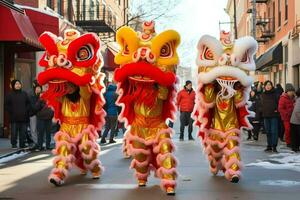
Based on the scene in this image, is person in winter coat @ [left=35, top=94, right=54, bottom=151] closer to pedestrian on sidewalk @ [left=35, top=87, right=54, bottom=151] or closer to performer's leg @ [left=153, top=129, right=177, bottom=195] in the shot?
pedestrian on sidewalk @ [left=35, top=87, right=54, bottom=151]

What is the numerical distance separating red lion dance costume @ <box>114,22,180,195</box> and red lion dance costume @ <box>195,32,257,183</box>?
3.12 ft

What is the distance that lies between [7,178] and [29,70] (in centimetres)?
1161

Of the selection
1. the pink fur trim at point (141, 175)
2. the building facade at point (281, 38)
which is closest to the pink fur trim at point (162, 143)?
the pink fur trim at point (141, 175)

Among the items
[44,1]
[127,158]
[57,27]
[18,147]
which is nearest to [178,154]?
[127,158]

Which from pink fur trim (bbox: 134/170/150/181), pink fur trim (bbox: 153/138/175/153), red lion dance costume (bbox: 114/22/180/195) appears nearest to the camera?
red lion dance costume (bbox: 114/22/180/195)

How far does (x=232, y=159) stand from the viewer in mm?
9617

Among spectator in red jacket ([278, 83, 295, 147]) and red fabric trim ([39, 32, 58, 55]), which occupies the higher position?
red fabric trim ([39, 32, 58, 55])

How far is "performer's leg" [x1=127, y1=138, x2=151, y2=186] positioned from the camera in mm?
9125

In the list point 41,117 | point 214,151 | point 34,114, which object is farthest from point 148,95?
point 34,114

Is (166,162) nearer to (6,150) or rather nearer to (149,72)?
(149,72)

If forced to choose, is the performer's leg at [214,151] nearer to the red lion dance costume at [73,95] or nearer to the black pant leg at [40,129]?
the red lion dance costume at [73,95]

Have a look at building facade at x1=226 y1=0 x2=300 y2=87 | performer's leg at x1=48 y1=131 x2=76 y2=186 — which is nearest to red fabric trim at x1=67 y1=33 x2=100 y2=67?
performer's leg at x1=48 y1=131 x2=76 y2=186

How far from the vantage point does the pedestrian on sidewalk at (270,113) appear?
1477 cm

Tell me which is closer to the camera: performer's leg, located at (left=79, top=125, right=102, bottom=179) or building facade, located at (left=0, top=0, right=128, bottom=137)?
performer's leg, located at (left=79, top=125, right=102, bottom=179)
